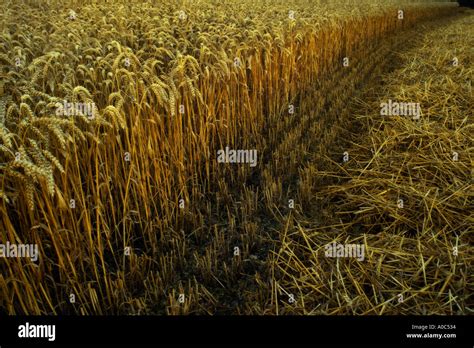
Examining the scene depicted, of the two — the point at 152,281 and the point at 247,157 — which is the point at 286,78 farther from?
the point at 152,281

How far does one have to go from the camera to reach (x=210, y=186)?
2650 mm

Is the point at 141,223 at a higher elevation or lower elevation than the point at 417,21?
lower

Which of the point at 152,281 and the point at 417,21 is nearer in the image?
the point at 152,281

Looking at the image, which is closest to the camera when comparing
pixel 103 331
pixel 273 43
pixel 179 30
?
pixel 103 331

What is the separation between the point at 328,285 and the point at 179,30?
2323 millimetres

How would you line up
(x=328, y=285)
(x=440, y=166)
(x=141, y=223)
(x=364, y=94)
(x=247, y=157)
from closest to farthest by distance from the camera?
(x=328, y=285)
(x=141, y=223)
(x=440, y=166)
(x=247, y=157)
(x=364, y=94)

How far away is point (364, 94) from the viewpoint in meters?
4.52

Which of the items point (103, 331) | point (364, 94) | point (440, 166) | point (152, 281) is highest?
point (364, 94)

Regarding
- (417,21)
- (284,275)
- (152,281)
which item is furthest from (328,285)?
(417,21)

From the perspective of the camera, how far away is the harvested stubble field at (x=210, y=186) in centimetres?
159

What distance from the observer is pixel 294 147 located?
10.1ft

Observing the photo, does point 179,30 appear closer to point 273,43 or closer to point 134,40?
point 134,40

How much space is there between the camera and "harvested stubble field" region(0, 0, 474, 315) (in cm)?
159

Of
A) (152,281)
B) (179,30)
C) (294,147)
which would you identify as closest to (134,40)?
(179,30)
